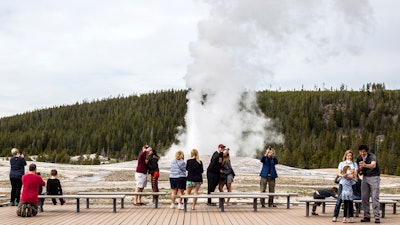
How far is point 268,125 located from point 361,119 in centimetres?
2385

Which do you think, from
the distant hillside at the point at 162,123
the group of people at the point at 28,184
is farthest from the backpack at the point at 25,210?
the distant hillside at the point at 162,123

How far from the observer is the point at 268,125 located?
130 m

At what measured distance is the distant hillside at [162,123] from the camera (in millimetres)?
118000

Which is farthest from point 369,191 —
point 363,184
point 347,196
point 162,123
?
point 162,123

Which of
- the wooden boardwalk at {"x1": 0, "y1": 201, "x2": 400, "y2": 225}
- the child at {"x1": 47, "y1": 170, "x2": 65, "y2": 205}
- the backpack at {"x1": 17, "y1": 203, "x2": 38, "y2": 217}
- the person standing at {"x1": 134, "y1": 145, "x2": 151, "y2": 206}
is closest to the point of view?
the wooden boardwalk at {"x1": 0, "y1": 201, "x2": 400, "y2": 225}

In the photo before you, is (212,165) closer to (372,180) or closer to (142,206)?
(142,206)

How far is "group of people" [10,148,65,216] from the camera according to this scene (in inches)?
559

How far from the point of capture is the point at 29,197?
46.6 feet

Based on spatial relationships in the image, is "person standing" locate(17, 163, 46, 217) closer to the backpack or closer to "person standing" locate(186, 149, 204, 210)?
the backpack

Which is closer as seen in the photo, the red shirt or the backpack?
the backpack

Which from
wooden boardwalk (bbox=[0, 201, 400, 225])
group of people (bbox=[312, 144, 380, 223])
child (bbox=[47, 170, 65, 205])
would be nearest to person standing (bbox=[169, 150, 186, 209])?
wooden boardwalk (bbox=[0, 201, 400, 225])

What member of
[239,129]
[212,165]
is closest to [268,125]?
[239,129]

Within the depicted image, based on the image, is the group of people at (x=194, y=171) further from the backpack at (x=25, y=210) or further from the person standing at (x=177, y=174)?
the backpack at (x=25, y=210)

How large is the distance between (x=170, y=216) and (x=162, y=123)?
408 ft
